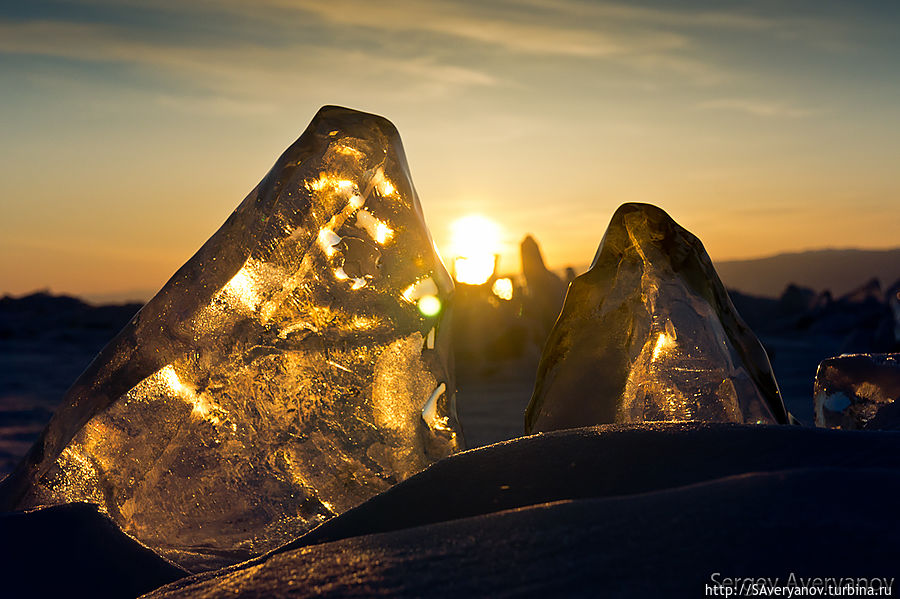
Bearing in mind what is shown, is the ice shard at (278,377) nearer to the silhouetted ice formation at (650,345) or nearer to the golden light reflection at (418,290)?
the golden light reflection at (418,290)

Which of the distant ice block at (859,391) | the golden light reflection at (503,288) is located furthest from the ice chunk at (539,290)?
the distant ice block at (859,391)

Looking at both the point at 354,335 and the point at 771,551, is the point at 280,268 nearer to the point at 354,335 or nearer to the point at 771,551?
the point at 354,335

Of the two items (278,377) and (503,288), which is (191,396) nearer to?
(278,377)

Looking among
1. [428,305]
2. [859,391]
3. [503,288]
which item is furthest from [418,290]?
[503,288]

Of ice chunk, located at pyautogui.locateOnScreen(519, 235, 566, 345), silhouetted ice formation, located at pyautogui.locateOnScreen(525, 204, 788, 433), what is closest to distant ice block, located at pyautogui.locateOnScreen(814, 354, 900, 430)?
silhouetted ice formation, located at pyautogui.locateOnScreen(525, 204, 788, 433)

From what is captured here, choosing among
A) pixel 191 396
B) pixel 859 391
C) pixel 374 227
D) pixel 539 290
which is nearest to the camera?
pixel 191 396

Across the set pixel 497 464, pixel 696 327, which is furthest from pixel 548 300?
pixel 497 464
